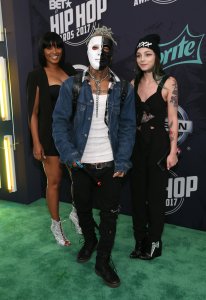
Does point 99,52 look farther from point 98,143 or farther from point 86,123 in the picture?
point 98,143

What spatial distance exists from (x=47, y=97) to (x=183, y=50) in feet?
4.11

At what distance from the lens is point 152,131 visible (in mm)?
2395

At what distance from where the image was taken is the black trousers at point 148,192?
244 cm

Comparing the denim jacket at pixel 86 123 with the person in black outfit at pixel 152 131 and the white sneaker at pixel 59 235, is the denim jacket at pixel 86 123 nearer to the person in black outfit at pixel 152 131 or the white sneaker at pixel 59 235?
the person in black outfit at pixel 152 131

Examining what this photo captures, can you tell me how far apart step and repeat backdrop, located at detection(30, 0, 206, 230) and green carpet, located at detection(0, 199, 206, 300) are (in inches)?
14.7

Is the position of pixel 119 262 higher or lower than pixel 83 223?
lower

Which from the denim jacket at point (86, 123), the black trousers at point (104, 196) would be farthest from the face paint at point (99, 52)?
the black trousers at point (104, 196)

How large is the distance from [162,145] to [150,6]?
1367 mm

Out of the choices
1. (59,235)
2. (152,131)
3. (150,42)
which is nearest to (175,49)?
(150,42)

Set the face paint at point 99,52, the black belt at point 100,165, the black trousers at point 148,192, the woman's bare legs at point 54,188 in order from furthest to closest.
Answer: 1. the woman's bare legs at point 54,188
2. the black trousers at point 148,192
3. the black belt at point 100,165
4. the face paint at point 99,52

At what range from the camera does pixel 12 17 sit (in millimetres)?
3424

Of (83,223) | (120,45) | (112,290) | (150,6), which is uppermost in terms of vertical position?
(150,6)

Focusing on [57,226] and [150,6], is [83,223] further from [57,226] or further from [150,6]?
[150,6]

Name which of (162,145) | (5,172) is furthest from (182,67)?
(5,172)
